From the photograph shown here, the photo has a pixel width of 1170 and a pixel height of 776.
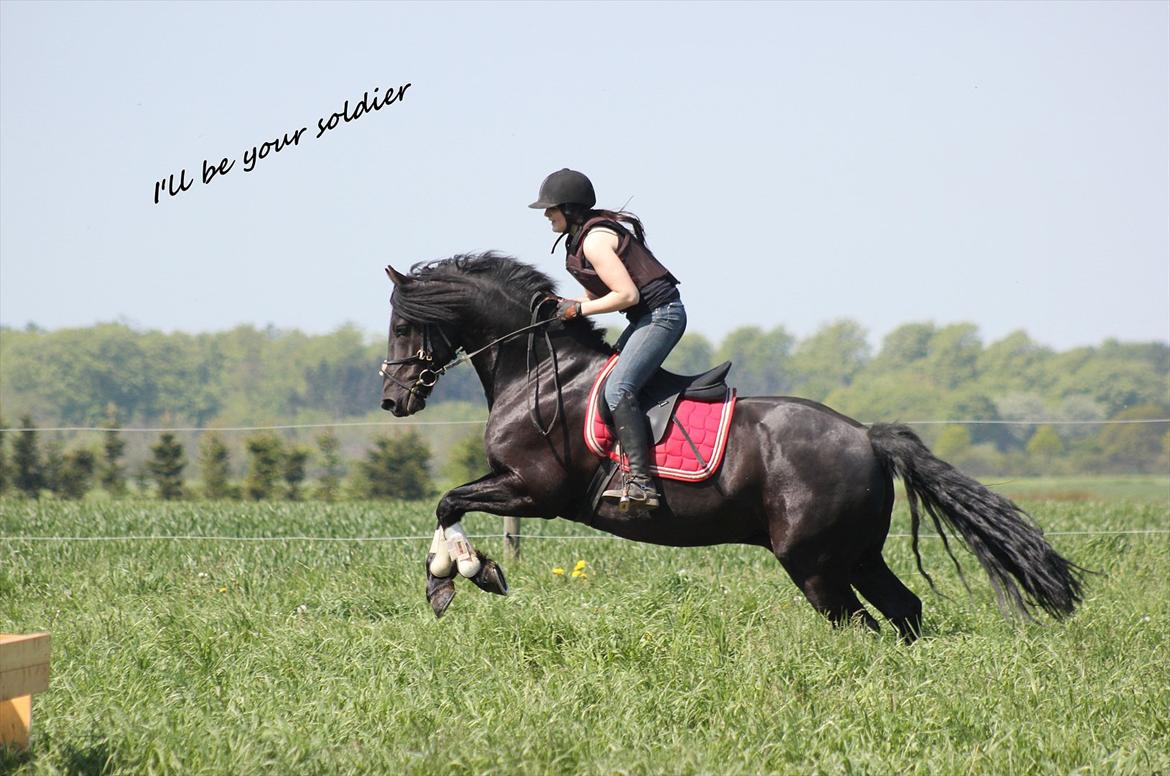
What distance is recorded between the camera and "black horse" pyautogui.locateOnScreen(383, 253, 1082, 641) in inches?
268

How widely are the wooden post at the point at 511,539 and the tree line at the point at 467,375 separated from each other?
62.7 m

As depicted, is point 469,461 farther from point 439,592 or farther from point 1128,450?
point 439,592

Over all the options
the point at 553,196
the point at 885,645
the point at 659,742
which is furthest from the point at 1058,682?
the point at 553,196

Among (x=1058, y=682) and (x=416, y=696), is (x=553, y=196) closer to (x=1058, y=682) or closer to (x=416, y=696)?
(x=416, y=696)

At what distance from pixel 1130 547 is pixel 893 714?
7.34 metres

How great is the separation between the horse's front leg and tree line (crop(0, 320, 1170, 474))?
65.7m

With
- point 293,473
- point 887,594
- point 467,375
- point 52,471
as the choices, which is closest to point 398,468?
point 293,473

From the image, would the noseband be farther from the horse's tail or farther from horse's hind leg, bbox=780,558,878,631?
the horse's tail

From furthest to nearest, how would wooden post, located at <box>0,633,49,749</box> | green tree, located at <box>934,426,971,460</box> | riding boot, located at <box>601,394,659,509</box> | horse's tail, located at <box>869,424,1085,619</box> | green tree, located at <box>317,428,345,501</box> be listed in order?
1. green tree, located at <box>934,426,971,460</box>
2. green tree, located at <box>317,428,345,501</box>
3. horse's tail, located at <box>869,424,1085,619</box>
4. riding boot, located at <box>601,394,659,509</box>
5. wooden post, located at <box>0,633,49,749</box>

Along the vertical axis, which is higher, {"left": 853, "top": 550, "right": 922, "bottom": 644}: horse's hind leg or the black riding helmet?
the black riding helmet

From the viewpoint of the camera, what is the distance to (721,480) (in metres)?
6.81

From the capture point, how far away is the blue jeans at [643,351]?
6.75 metres

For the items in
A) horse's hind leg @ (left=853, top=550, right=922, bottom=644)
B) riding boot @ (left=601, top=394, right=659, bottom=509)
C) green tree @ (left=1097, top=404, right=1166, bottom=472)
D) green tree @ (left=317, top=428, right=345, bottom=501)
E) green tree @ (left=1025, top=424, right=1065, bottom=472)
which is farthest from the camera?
green tree @ (left=1025, top=424, right=1065, bottom=472)

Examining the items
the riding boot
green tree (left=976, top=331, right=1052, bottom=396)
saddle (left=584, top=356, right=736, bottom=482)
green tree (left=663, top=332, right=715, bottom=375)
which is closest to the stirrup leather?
the riding boot
